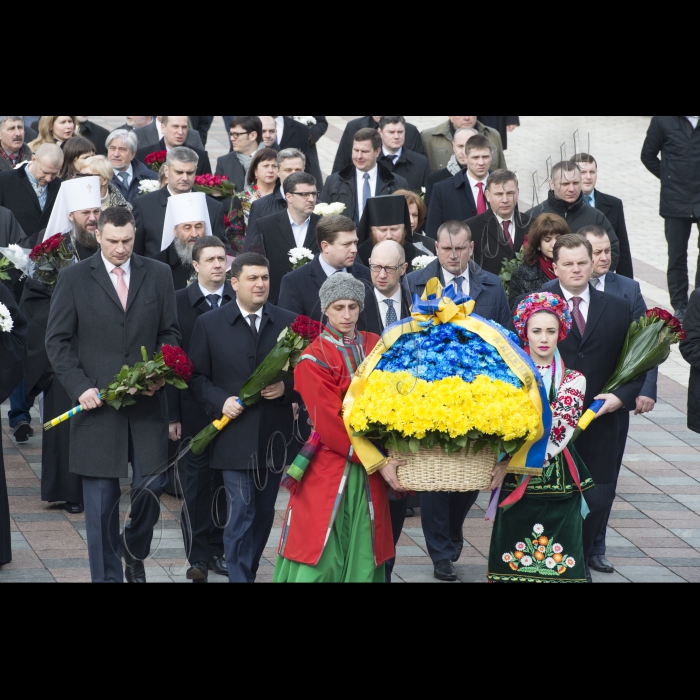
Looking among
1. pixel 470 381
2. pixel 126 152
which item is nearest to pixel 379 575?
pixel 470 381

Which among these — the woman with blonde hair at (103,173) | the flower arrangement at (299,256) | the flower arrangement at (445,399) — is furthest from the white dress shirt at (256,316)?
the woman with blonde hair at (103,173)

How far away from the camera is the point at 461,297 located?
574 cm

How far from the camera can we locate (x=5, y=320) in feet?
22.5

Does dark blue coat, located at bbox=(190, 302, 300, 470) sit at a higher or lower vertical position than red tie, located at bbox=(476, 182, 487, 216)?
lower

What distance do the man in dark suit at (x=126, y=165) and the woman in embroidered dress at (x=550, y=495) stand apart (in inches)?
197

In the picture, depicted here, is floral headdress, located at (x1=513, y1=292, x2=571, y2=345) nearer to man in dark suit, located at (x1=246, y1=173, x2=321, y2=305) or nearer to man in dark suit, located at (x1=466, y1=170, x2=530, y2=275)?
man in dark suit, located at (x1=466, y1=170, x2=530, y2=275)

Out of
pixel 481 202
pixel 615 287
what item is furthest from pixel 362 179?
pixel 615 287

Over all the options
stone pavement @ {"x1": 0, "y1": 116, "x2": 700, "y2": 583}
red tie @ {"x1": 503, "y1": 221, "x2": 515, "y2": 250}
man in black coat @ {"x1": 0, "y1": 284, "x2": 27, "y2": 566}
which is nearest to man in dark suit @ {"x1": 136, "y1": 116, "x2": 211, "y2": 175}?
stone pavement @ {"x1": 0, "y1": 116, "x2": 700, "y2": 583}

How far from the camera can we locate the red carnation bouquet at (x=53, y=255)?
8000 millimetres

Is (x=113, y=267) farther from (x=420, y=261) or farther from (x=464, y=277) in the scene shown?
(x=420, y=261)

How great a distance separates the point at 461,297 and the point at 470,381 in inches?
19.0

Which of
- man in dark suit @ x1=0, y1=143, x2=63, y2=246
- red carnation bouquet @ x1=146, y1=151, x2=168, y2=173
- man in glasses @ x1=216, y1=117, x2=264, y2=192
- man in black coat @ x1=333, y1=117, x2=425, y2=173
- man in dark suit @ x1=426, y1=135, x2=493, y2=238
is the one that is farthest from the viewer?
man in black coat @ x1=333, y1=117, x2=425, y2=173

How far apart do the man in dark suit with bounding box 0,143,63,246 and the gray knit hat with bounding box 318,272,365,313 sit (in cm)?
463

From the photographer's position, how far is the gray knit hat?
19.9ft
